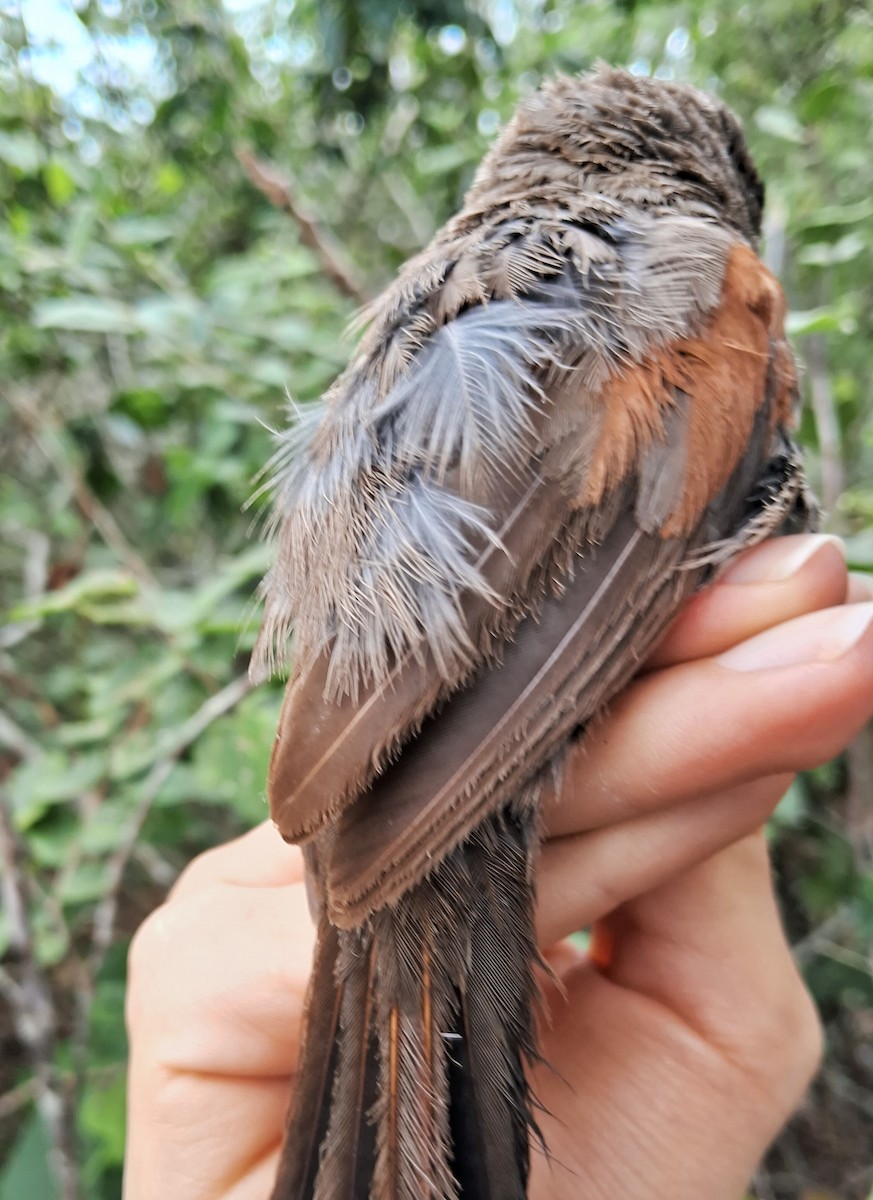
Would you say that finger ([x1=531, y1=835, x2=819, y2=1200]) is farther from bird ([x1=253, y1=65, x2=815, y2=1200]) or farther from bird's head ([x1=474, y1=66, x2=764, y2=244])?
bird's head ([x1=474, y1=66, x2=764, y2=244])

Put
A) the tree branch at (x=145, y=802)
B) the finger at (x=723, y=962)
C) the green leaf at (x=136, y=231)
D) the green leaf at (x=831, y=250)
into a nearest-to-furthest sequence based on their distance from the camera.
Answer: the finger at (x=723, y=962), the green leaf at (x=831, y=250), the tree branch at (x=145, y=802), the green leaf at (x=136, y=231)

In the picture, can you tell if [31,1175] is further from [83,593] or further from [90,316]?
[90,316]

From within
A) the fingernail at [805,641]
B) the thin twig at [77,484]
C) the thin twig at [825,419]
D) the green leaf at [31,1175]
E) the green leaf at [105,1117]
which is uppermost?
the thin twig at [825,419]

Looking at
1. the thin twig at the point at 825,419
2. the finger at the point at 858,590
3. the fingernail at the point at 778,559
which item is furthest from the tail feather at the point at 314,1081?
the thin twig at the point at 825,419

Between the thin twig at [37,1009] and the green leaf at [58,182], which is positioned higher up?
the green leaf at [58,182]

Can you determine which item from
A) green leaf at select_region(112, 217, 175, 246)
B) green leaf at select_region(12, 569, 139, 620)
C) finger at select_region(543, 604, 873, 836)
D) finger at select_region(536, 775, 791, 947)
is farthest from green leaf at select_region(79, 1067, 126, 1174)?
green leaf at select_region(112, 217, 175, 246)

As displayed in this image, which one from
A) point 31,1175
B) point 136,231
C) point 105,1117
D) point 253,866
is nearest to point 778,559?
point 253,866

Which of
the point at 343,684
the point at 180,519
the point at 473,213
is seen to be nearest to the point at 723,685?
the point at 343,684

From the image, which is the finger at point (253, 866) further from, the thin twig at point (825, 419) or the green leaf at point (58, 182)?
the green leaf at point (58, 182)
